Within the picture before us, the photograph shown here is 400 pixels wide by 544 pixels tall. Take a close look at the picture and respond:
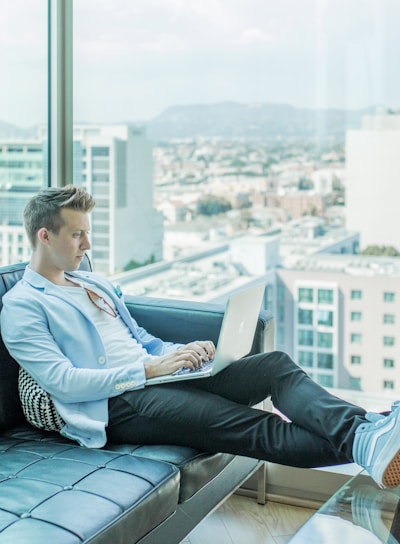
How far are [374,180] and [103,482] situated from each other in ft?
5.72

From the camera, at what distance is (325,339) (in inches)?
132

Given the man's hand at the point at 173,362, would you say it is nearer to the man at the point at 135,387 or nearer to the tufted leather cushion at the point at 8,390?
the man at the point at 135,387

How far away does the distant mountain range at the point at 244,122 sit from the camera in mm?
3211

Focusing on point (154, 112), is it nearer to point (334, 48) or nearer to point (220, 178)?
point (220, 178)

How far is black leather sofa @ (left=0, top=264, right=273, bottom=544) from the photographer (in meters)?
1.83

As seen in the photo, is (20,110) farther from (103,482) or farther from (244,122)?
(103,482)

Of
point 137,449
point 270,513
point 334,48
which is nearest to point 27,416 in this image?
point 137,449

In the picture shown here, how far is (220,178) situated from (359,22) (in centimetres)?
84

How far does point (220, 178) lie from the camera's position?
341cm

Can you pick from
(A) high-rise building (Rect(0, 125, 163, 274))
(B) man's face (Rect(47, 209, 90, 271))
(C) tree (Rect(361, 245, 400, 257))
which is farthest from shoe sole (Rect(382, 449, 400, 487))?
(A) high-rise building (Rect(0, 125, 163, 274))

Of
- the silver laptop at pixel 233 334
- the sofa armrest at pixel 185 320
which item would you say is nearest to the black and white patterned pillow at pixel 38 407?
the silver laptop at pixel 233 334

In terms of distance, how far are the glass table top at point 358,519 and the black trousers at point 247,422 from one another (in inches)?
5.1

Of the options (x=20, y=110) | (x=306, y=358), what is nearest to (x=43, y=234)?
(x=20, y=110)

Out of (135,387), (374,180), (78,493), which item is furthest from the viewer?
(374,180)
